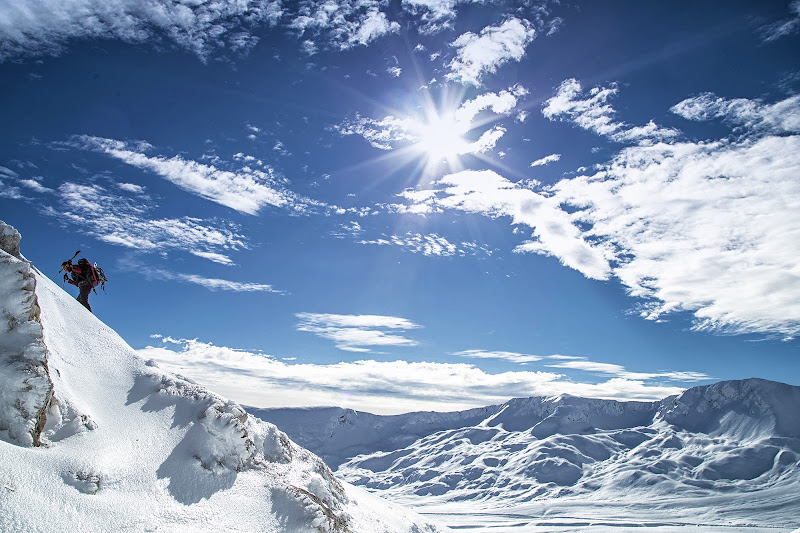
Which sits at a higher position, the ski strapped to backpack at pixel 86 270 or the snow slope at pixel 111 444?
the ski strapped to backpack at pixel 86 270

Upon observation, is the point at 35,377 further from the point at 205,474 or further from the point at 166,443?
the point at 205,474

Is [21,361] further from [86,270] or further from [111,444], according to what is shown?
[86,270]

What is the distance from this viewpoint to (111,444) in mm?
A: 12875

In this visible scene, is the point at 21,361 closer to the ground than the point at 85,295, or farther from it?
closer to the ground

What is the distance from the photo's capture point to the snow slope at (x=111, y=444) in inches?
422

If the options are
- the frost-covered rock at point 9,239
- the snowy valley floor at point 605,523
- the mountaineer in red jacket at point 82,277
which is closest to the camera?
the frost-covered rock at point 9,239

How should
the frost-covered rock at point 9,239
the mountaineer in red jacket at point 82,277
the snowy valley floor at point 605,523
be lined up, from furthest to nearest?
the snowy valley floor at point 605,523 → the mountaineer in red jacket at point 82,277 → the frost-covered rock at point 9,239

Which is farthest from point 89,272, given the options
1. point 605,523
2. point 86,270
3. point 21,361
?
point 605,523

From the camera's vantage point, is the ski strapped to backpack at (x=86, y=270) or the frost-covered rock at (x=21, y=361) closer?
the frost-covered rock at (x=21, y=361)

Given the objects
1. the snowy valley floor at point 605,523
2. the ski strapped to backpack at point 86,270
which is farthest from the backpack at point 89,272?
the snowy valley floor at point 605,523

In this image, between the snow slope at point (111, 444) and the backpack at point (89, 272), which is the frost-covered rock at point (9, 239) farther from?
the backpack at point (89, 272)

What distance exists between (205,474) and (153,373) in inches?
177

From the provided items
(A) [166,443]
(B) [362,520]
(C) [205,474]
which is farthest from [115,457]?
(B) [362,520]

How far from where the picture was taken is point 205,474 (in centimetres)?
1374
